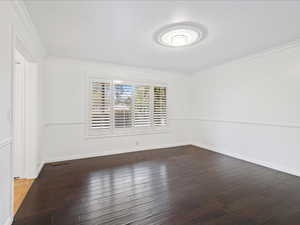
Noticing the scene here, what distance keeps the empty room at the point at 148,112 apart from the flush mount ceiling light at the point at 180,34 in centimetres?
2

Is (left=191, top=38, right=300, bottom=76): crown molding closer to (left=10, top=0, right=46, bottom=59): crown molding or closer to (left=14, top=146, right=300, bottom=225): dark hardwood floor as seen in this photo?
(left=14, top=146, right=300, bottom=225): dark hardwood floor

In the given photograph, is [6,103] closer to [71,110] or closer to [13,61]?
[13,61]

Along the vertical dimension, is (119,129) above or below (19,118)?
below

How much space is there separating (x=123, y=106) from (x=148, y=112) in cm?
84

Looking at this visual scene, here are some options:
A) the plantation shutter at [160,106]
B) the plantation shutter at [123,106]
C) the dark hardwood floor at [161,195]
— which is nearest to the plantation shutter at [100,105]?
the plantation shutter at [123,106]

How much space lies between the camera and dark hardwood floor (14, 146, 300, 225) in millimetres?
1834

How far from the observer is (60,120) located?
3.90 metres

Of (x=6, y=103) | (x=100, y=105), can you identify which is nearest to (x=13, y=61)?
(x=6, y=103)

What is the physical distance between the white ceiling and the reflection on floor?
2.58 m

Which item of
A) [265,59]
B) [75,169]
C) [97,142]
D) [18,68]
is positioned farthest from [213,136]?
[18,68]

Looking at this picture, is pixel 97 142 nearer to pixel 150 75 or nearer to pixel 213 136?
pixel 150 75

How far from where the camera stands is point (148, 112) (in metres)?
4.97

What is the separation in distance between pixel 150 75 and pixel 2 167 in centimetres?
416

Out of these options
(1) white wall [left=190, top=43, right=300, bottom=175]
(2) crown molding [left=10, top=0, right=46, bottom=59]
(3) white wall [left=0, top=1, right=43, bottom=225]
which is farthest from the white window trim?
(3) white wall [left=0, top=1, right=43, bottom=225]
